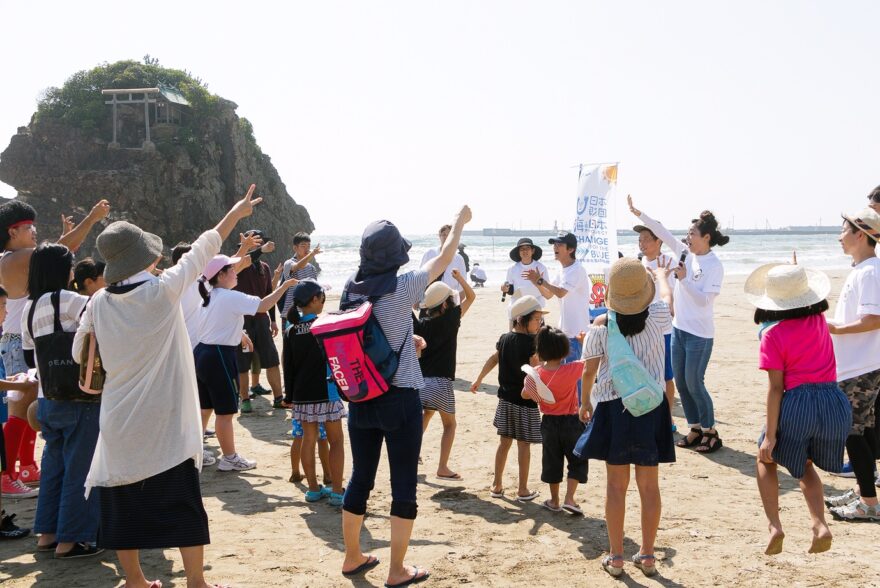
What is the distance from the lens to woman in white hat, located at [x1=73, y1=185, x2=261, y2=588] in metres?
3.44

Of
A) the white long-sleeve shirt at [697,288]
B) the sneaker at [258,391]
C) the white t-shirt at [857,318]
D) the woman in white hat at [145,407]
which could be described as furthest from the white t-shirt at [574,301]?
the woman in white hat at [145,407]

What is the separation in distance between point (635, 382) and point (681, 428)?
406cm

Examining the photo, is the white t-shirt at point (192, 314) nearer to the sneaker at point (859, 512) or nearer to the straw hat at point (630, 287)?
the straw hat at point (630, 287)

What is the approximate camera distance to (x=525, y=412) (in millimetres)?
5457

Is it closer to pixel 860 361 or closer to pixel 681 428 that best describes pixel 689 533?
pixel 860 361

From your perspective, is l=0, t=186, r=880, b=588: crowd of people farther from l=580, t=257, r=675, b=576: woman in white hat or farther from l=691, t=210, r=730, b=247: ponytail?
l=691, t=210, r=730, b=247: ponytail

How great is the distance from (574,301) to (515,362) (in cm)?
231

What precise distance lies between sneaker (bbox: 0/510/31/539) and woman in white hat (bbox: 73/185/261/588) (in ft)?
5.05

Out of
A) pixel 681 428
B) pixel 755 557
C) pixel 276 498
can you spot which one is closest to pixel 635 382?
pixel 755 557

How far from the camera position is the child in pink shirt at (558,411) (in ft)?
16.8

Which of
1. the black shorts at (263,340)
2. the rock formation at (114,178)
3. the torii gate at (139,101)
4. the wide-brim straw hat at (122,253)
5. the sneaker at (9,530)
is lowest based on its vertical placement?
the sneaker at (9,530)

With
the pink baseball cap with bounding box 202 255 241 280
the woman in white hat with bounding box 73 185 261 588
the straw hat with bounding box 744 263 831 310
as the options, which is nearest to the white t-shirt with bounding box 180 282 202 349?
the pink baseball cap with bounding box 202 255 241 280

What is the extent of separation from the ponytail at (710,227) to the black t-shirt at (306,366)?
3.75 meters

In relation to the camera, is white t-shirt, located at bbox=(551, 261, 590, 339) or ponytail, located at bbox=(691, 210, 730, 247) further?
white t-shirt, located at bbox=(551, 261, 590, 339)
